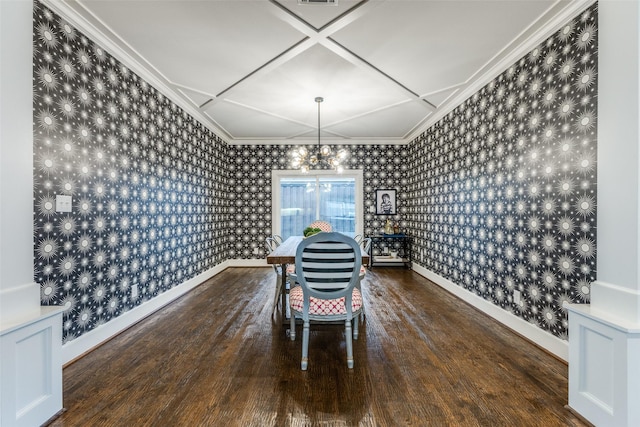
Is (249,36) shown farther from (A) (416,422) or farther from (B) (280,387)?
(A) (416,422)

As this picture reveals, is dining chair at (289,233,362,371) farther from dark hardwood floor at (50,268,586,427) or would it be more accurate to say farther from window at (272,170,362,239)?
window at (272,170,362,239)

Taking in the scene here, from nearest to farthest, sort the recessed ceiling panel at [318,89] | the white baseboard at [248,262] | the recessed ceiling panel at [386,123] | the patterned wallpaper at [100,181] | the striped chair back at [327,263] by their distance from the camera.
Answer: the striped chair back at [327,263] → the patterned wallpaper at [100,181] → the recessed ceiling panel at [318,89] → the recessed ceiling panel at [386,123] → the white baseboard at [248,262]

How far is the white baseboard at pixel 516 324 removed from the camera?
2.23 meters

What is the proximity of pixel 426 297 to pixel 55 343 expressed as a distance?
3725 millimetres

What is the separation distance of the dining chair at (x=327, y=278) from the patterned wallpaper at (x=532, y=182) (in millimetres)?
1618

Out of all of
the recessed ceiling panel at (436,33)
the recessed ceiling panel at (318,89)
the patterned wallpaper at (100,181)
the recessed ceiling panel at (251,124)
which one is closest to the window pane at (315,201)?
the recessed ceiling panel at (251,124)

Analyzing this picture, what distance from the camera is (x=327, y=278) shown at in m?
2.01

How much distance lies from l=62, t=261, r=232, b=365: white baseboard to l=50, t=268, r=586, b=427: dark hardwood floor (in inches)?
2.8

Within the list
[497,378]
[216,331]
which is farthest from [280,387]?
[497,378]

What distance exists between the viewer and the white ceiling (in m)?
2.19

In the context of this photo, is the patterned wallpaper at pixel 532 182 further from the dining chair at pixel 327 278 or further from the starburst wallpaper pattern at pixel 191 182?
the dining chair at pixel 327 278

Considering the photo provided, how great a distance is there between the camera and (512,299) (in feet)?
9.23
